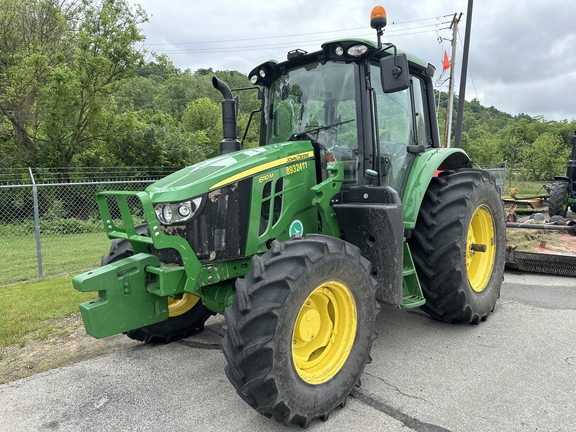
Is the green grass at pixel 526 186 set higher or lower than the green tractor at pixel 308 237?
lower

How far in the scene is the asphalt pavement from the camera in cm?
268

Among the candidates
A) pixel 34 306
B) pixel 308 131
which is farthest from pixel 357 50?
pixel 34 306

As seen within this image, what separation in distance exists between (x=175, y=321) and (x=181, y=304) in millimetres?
162

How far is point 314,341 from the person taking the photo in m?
2.93

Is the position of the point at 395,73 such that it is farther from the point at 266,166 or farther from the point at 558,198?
the point at 558,198

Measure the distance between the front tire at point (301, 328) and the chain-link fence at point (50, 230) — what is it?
454 centimetres

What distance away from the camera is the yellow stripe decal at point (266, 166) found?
294 centimetres

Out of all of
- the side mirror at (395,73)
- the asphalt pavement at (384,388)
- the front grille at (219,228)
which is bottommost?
the asphalt pavement at (384,388)

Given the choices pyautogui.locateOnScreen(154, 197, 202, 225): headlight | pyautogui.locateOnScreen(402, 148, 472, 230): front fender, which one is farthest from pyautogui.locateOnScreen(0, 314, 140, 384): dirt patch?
pyautogui.locateOnScreen(402, 148, 472, 230): front fender

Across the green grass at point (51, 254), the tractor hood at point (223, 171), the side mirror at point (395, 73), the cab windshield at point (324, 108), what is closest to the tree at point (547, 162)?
the green grass at point (51, 254)

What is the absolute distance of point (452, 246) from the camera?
3.68 meters

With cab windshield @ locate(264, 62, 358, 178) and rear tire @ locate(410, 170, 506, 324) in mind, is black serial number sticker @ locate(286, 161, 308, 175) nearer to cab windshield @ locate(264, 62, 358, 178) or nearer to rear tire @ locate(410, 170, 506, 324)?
cab windshield @ locate(264, 62, 358, 178)

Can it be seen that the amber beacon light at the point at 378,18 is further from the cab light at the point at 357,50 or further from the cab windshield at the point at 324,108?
the cab windshield at the point at 324,108

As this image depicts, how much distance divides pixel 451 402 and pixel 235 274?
1723 millimetres
